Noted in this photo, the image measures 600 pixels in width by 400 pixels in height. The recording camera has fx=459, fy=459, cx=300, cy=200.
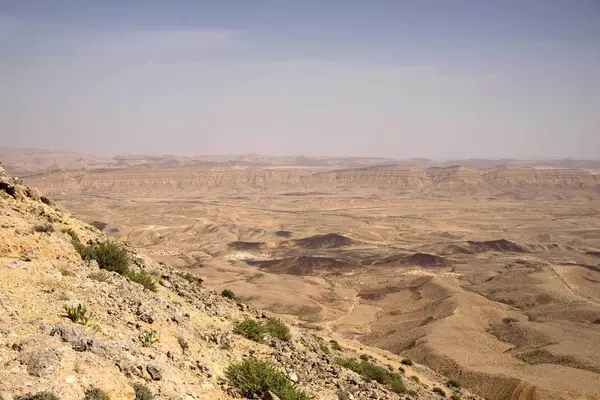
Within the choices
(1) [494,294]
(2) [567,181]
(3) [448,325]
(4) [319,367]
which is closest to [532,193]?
(2) [567,181]

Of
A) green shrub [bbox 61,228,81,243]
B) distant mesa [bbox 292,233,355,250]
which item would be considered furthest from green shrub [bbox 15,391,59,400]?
distant mesa [bbox 292,233,355,250]

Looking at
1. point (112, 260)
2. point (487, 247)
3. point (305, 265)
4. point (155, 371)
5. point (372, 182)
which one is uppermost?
point (112, 260)

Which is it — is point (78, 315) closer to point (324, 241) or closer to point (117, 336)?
point (117, 336)

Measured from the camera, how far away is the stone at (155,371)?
813cm

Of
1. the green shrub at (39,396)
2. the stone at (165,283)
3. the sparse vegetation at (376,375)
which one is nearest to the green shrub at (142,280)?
the stone at (165,283)

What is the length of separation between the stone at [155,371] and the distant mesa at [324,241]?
78.3 m

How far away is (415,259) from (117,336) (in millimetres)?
68086

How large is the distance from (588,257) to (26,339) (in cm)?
8794

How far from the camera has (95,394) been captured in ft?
22.4

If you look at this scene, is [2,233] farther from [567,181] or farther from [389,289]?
[567,181]

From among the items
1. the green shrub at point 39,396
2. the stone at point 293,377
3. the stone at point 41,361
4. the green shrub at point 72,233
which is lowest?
the stone at point 293,377

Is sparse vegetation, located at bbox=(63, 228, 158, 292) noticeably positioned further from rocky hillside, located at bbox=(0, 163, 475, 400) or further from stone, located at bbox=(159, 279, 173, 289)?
stone, located at bbox=(159, 279, 173, 289)

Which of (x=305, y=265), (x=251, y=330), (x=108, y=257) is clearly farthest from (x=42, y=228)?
(x=305, y=265)

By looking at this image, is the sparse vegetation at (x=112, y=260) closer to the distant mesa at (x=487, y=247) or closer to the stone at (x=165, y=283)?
the stone at (x=165, y=283)
